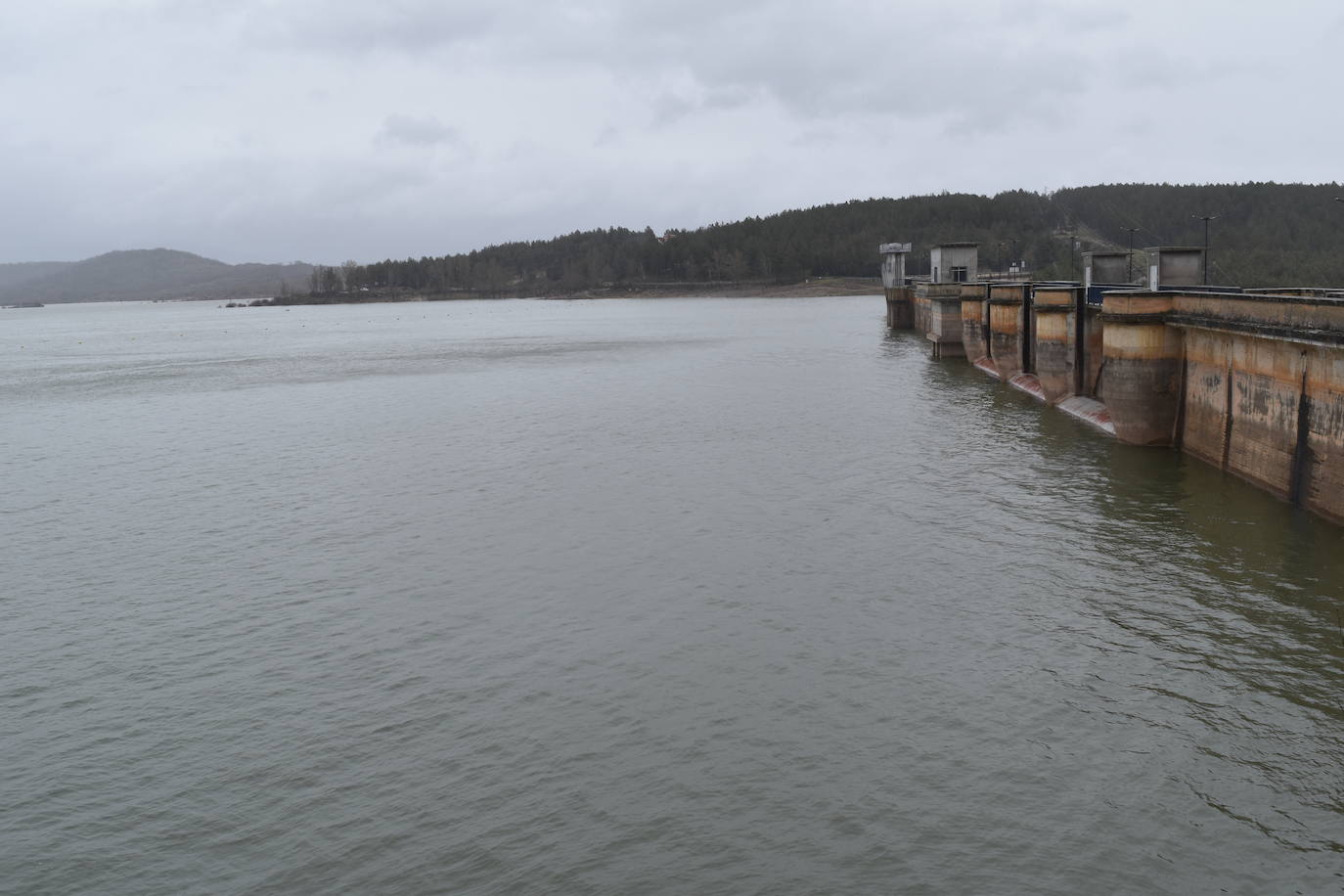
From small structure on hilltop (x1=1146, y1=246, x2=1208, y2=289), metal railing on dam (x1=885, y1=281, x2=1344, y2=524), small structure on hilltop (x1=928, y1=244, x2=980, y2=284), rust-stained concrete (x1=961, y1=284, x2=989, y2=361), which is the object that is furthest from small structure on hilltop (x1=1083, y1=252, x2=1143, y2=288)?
small structure on hilltop (x1=928, y1=244, x2=980, y2=284)

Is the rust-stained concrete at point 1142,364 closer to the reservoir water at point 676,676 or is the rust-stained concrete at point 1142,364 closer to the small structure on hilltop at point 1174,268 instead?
the reservoir water at point 676,676

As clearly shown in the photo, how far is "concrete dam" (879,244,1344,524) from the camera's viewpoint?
82.8 feet

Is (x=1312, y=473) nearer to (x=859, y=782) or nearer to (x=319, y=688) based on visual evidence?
(x=859, y=782)

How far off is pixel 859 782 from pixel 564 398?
43.6 m

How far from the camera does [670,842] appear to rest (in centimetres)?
1284

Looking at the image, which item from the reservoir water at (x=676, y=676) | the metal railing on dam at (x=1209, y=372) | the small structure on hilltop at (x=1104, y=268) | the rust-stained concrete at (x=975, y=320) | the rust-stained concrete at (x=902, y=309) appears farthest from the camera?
the rust-stained concrete at (x=902, y=309)

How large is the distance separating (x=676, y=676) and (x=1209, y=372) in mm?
22709

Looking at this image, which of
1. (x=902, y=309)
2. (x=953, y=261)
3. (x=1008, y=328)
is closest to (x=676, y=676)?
(x=1008, y=328)

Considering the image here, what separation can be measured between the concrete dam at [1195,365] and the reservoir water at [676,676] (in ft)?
4.22

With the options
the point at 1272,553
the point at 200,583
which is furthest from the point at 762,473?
the point at 200,583

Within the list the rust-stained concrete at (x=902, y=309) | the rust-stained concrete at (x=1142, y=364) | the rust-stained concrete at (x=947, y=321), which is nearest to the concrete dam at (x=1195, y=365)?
the rust-stained concrete at (x=1142, y=364)

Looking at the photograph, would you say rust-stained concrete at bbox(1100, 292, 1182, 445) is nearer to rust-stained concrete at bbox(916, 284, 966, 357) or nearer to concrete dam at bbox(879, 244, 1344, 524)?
concrete dam at bbox(879, 244, 1344, 524)

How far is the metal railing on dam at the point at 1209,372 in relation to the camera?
2512 centimetres

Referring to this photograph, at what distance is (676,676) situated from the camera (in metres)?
17.6
